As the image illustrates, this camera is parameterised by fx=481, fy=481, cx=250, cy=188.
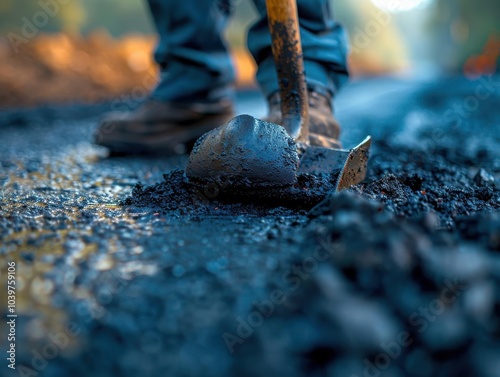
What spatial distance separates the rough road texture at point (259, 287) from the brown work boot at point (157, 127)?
3.62 ft

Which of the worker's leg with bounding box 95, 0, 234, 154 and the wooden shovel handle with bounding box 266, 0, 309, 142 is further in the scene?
the worker's leg with bounding box 95, 0, 234, 154

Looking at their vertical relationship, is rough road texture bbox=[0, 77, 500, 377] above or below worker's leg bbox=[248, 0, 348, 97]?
below

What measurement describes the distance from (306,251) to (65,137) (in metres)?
2.80

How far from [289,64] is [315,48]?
398mm

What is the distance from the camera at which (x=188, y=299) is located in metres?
0.83

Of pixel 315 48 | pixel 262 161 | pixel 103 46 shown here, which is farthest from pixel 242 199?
pixel 103 46

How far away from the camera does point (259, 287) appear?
0.86m

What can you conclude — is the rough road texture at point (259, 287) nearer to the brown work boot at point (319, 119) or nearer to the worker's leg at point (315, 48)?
the brown work boot at point (319, 119)

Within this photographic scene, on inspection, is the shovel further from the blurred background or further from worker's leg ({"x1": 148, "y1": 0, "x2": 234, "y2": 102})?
the blurred background

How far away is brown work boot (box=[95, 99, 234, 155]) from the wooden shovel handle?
101 centimetres

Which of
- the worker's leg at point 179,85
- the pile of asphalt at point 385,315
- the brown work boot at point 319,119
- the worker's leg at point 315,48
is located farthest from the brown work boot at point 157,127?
the pile of asphalt at point 385,315

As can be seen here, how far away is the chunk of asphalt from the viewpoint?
4.20ft

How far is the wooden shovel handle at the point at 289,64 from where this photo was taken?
58.4 inches

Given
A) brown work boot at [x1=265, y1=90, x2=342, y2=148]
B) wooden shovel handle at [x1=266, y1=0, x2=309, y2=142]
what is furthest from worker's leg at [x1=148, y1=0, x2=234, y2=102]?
wooden shovel handle at [x1=266, y1=0, x2=309, y2=142]
